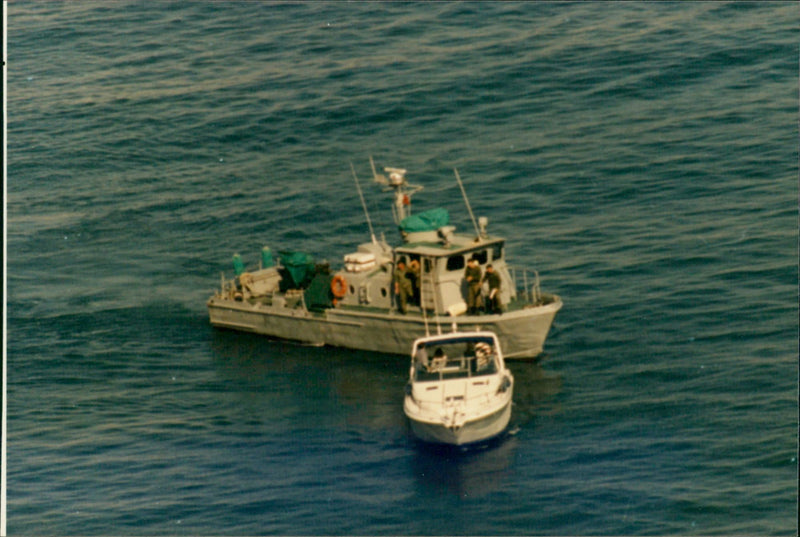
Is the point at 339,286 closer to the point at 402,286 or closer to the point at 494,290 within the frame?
the point at 402,286

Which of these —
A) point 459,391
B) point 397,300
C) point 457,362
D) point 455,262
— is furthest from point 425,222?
point 459,391

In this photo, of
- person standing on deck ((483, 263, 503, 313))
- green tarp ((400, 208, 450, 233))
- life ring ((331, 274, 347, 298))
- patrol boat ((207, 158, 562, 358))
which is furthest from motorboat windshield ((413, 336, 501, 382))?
life ring ((331, 274, 347, 298))

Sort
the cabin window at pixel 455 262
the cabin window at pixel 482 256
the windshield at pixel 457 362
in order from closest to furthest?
the windshield at pixel 457 362 → the cabin window at pixel 455 262 → the cabin window at pixel 482 256

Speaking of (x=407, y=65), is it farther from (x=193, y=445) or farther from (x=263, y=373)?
(x=193, y=445)

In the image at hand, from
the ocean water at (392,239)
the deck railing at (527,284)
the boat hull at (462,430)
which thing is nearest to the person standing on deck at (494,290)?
the deck railing at (527,284)

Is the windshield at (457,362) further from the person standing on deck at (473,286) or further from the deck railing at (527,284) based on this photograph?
the deck railing at (527,284)

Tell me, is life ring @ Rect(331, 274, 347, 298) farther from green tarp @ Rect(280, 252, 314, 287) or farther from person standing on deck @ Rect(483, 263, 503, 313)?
person standing on deck @ Rect(483, 263, 503, 313)

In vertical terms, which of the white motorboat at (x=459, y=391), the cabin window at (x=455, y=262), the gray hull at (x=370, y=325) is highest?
the cabin window at (x=455, y=262)
